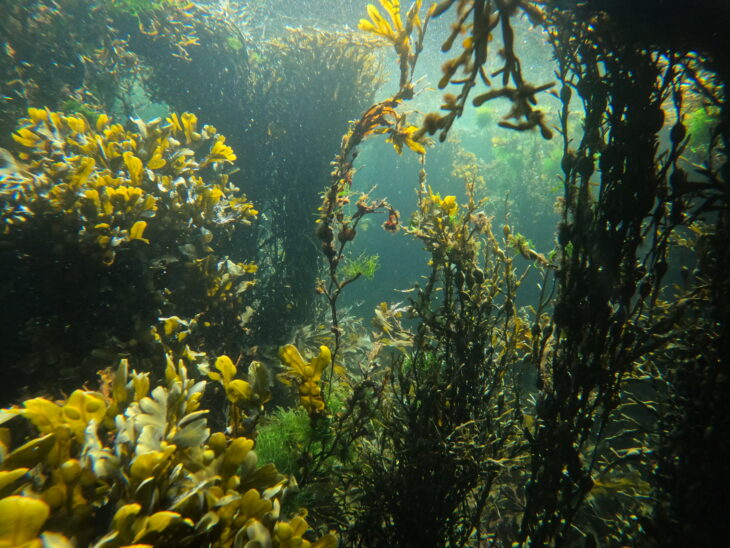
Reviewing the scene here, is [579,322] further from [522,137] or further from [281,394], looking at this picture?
[522,137]

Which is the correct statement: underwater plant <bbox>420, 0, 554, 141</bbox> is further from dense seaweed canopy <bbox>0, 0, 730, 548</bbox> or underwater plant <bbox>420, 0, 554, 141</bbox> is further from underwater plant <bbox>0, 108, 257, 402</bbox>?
underwater plant <bbox>0, 108, 257, 402</bbox>

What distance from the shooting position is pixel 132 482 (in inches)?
Answer: 41.7

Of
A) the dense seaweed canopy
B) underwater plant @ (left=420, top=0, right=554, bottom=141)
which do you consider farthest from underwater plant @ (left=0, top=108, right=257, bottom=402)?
underwater plant @ (left=420, top=0, right=554, bottom=141)

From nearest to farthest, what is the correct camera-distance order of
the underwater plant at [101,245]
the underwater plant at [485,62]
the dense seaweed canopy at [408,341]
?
the dense seaweed canopy at [408,341]
the underwater plant at [485,62]
the underwater plant at [101,245]

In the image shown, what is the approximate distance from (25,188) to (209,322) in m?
1.83

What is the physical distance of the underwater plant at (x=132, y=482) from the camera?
3.03 ft

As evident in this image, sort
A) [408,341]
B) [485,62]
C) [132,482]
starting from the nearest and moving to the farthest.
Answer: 1. [132,482]
2. [485,62]
3. [408,341]

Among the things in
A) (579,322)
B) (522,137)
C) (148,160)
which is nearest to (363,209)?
(579,322)

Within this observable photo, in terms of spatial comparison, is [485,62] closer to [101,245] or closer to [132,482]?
[132,482]

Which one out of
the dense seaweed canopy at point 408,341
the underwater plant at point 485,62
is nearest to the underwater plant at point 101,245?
the dense seaweed canopy at point 408,341

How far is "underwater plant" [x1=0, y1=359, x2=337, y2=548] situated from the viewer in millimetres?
923

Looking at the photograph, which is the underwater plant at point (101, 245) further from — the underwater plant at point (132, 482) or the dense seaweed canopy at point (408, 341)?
the underwater plant at point (132, 482)

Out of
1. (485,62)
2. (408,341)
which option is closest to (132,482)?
(408,341)

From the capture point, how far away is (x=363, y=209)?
81.9 inches
